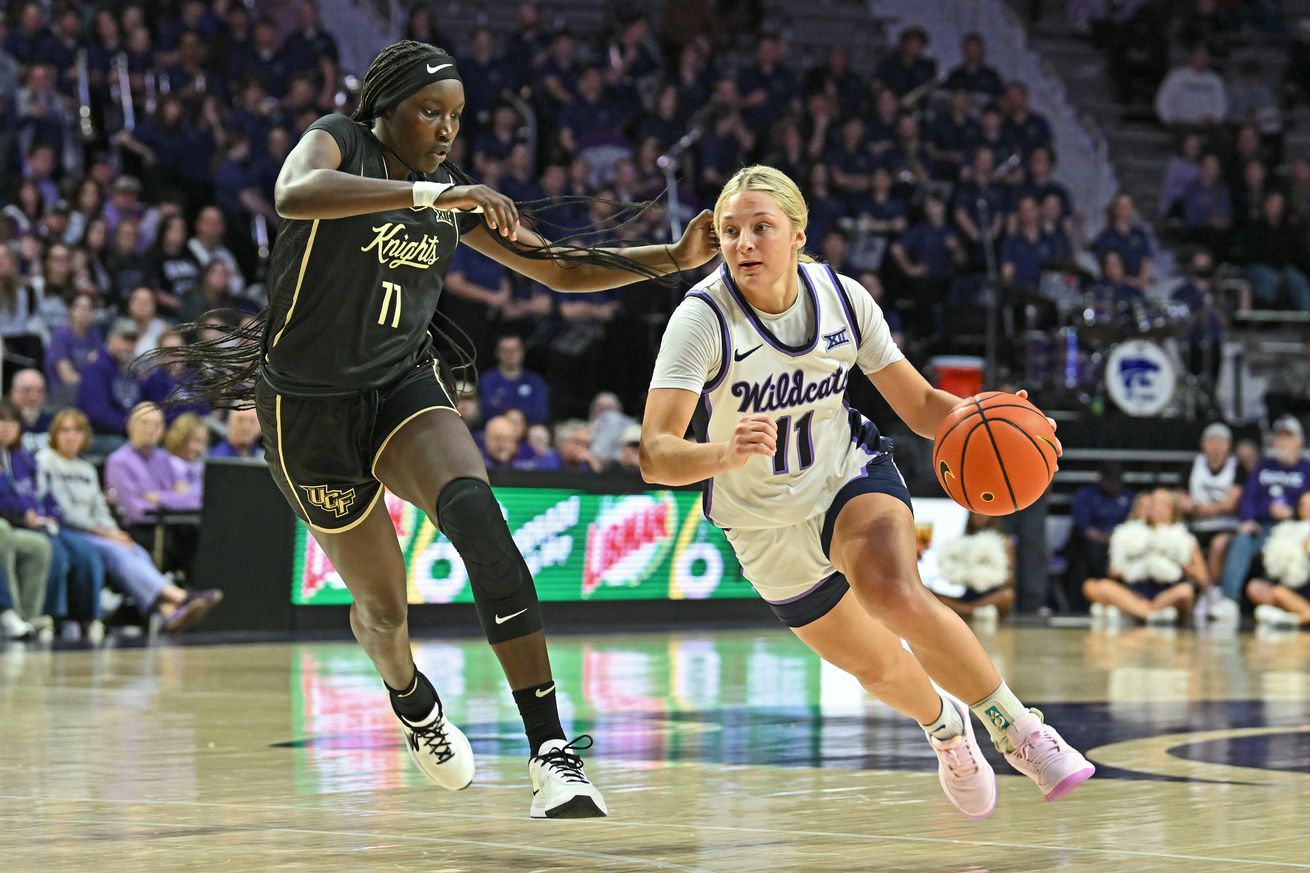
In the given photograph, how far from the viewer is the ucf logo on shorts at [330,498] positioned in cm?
525

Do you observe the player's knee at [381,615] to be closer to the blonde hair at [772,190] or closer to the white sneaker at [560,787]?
the white sneaker at [560,787]

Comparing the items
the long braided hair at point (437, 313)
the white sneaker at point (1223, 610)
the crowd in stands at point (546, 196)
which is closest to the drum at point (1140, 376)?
the crowd in stands at point (546, 196)

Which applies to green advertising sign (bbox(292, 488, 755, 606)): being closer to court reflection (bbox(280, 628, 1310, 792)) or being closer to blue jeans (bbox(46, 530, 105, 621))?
court reflection (bbox(280, 628, 1310, 792))

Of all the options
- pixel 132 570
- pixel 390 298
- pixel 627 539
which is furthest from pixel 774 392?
pixel 627 539

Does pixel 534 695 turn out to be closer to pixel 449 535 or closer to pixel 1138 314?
pixel 449 535

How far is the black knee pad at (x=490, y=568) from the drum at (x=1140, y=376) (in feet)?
46.2

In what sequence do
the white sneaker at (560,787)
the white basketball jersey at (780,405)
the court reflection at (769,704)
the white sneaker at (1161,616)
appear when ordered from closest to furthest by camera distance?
the white sneaker at (560,787), the white basketball jersey at (780,405), the court reflection at (769,704), the white sneaker at (1161,616)

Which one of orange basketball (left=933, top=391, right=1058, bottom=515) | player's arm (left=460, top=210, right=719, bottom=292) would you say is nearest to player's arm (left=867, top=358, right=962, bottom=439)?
orange basketball (left=933, top=391, right=1058, bottom=515)

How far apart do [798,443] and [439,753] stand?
1346 millimetres

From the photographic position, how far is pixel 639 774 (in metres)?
6.23

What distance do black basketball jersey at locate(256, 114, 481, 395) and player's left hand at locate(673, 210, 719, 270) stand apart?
0.73 meters

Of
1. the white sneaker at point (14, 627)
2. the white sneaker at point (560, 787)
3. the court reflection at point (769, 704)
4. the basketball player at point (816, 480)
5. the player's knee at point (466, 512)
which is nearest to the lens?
the white sneaker at point (560, 787)

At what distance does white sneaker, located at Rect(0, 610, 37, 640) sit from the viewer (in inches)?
484

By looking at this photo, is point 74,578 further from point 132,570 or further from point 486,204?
point 486,204
